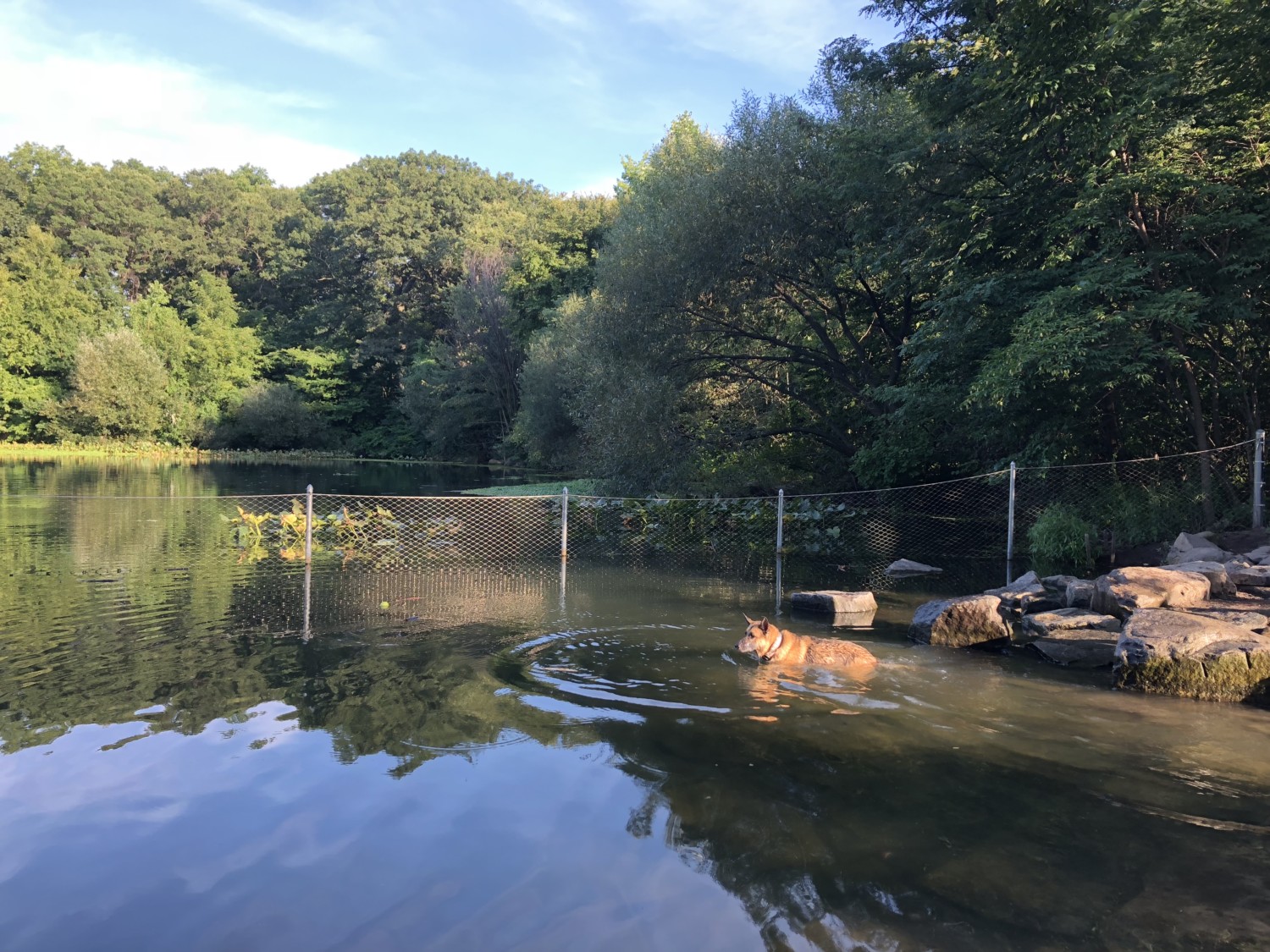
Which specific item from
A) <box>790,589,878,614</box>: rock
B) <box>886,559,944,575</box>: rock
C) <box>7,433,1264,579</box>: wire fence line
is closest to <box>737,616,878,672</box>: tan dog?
<box>790,589,878,614</box>: rock

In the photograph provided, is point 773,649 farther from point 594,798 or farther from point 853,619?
point 594,798

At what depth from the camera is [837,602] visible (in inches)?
333

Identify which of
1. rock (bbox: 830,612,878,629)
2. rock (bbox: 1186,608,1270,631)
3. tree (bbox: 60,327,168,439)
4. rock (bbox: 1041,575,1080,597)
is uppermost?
tree (bbox: 60,327,168,439)

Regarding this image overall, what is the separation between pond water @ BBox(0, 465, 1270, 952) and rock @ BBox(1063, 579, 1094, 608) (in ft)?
4.43

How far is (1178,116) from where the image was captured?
10750 millimetres

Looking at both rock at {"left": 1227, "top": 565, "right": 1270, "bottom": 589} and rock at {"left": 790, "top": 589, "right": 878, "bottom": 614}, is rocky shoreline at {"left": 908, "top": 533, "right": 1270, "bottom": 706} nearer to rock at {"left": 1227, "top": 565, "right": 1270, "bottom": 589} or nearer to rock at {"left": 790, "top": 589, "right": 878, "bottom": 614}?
rock at {"left": 1227, "top": 565, "right": 1270, "bottom": 589}

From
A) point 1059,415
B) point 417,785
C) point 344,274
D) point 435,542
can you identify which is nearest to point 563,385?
point 435,542

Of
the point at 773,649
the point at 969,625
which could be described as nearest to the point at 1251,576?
the point at 969,625

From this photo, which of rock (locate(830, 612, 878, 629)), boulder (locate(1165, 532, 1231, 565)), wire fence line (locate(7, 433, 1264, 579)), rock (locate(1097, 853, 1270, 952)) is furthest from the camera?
wire fence line (locate(7, 433, 1264, 579))

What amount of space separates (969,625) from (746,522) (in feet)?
28.5

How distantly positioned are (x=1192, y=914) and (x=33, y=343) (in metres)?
56.3

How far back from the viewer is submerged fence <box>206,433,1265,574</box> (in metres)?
12.2

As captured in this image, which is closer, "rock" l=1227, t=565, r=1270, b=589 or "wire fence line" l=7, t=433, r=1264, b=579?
"rock" l=1227, t=565, r=1270, b=589

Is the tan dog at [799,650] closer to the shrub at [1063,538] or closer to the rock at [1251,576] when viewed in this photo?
the rock at [1251,576]
